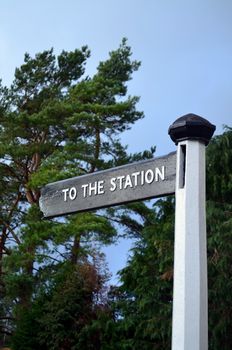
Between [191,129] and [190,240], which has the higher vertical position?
[191,129]

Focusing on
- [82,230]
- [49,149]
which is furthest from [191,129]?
[49,149]

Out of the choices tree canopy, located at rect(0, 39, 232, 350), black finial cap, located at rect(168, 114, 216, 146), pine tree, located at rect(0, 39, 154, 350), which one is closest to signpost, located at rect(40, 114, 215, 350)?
black finial cap, located at rect(168, 114, 216, 146)

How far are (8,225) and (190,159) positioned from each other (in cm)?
1879

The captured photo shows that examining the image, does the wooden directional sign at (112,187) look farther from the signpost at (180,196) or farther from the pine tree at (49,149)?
the pine tree at (49,149)

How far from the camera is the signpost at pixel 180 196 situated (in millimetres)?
2711

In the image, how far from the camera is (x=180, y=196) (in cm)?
292

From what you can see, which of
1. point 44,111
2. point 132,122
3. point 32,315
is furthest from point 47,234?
point 132,122

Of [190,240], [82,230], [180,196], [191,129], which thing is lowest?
[190,240]

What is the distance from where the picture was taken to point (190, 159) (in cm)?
295

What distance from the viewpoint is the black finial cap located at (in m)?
2.99

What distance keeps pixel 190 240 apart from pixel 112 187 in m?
0.66

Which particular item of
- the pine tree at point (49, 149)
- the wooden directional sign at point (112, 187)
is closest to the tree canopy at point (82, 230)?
the pine tree at point (49, 149)

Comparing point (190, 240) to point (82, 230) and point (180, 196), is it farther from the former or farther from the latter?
point (82, 230)

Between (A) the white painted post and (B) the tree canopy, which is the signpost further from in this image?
(B) the tree canopy
